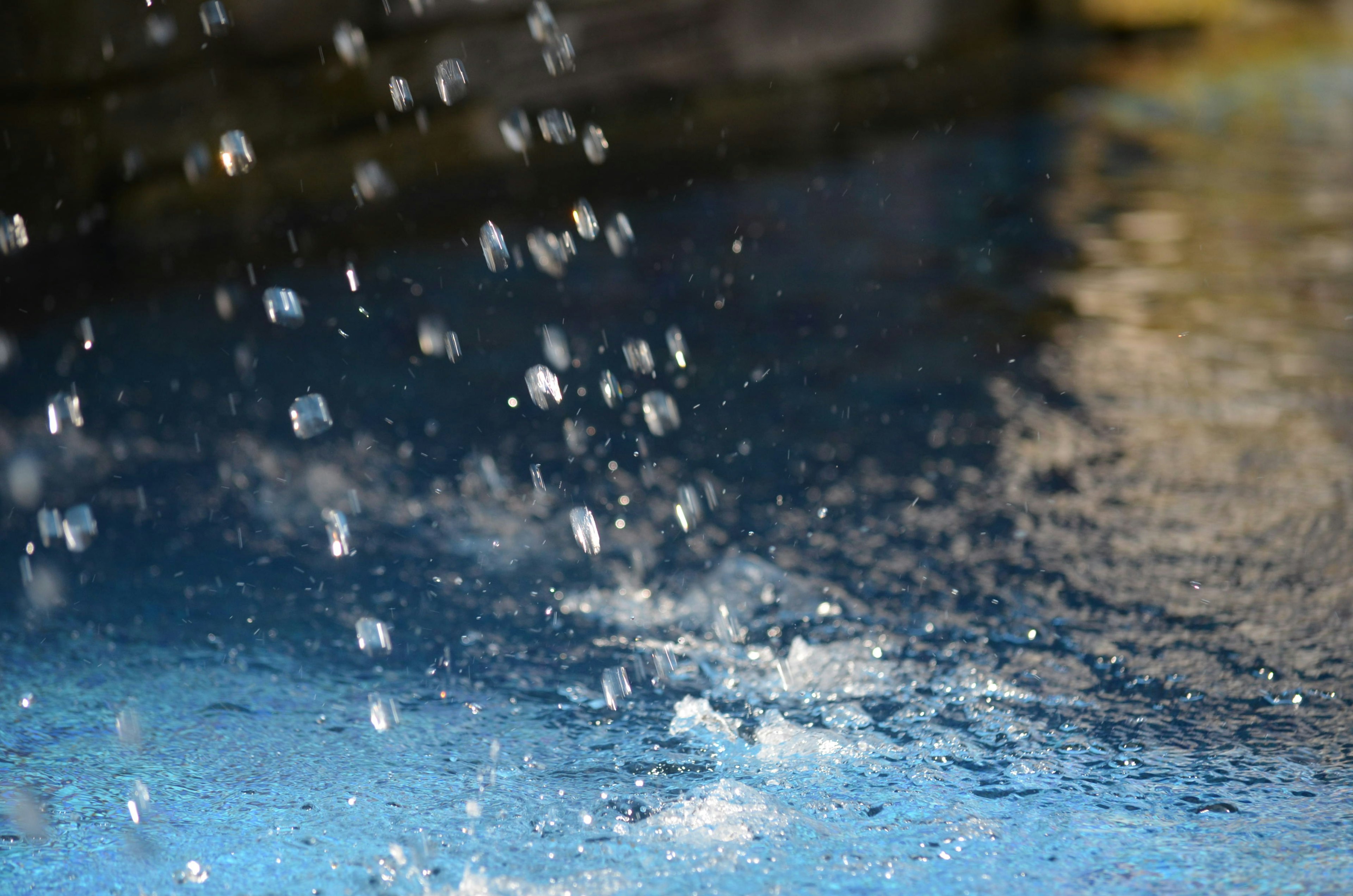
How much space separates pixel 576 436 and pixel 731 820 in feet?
4.24

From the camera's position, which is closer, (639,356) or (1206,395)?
(1206,395)

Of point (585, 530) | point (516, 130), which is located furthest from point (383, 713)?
point (516, 130)

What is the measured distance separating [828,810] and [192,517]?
129 cm

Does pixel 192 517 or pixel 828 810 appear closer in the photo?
pixel 828 810

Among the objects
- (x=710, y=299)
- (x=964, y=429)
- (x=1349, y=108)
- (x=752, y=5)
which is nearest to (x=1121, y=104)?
(x=1349, y=108)

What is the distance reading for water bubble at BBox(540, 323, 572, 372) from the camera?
2814 millimetres

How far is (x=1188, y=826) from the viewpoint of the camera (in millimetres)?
1149

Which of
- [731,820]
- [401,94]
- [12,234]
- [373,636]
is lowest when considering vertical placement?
[731,820]

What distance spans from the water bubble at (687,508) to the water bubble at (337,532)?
1.67 feet

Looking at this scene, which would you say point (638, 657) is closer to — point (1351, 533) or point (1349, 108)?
point (1351, 533)

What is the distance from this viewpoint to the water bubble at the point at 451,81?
529 cm

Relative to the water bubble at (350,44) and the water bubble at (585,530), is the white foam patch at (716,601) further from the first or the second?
the water bubble at (350,44)

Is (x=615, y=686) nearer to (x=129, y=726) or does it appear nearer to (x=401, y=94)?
(x=129, y=726)

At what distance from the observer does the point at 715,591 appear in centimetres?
172
